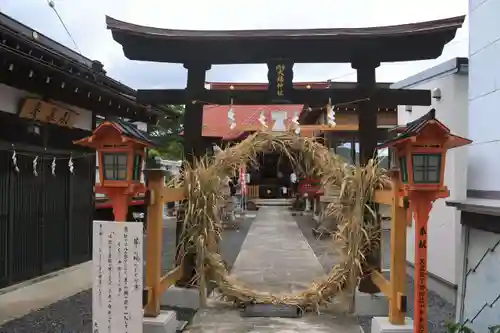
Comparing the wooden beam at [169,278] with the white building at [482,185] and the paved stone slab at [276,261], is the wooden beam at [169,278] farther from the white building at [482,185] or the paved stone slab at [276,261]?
the white building at [482,185]

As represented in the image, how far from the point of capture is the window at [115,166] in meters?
4.62

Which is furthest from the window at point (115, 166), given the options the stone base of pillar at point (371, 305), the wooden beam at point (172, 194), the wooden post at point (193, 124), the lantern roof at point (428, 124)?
the stone base of pillar at point (371, 305)

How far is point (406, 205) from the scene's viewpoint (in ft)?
15.2

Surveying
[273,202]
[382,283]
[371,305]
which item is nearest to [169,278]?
[382,283]

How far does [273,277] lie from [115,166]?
17.0 ft

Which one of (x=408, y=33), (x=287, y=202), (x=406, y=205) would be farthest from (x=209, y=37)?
(x=287, y=202)

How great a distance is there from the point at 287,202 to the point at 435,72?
21419 mm

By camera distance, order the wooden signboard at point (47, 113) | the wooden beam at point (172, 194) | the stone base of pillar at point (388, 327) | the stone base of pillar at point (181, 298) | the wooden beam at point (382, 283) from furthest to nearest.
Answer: the wooden signboard at point (47, 113), the stone base of pillar at point (181, 298), the wooden beam at point (172, 194), the wooden beam at point (382, 283), the stone base of pillar at point (388, 327)

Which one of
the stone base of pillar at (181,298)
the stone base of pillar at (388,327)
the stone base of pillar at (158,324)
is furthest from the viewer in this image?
the stone base of pillar at (181,298)

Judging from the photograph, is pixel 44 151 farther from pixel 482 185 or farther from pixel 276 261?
pixel 482 185

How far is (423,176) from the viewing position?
173 inches

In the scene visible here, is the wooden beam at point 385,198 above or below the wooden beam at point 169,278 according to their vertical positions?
above

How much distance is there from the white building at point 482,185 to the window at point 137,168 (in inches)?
133

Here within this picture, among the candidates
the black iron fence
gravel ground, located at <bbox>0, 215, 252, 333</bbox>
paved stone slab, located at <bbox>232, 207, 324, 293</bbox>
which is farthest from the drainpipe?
the black iron fence
